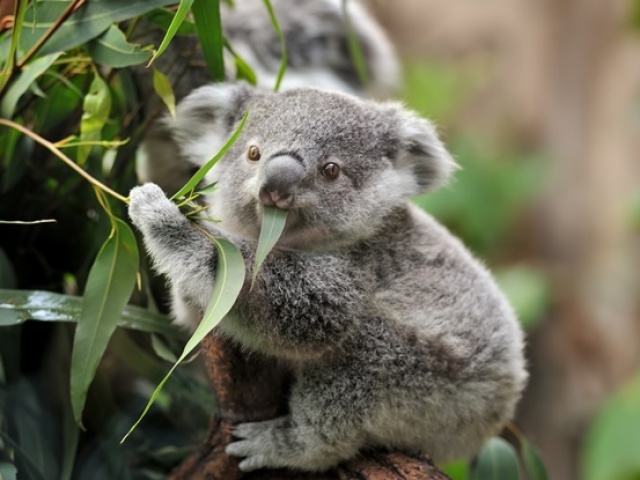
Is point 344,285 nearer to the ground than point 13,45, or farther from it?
nearer to the ground

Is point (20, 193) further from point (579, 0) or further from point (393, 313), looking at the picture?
point (579, 0)

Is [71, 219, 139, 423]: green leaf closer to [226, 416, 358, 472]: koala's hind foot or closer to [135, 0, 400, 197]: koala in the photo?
[226, 416, 358, 472]: koala's hind foot

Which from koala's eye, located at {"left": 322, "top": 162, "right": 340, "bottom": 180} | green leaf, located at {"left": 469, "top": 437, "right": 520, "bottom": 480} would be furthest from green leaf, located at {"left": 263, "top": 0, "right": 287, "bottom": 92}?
green leaf, located at {"left": 469, "top": 437, "right": 520, "bottom": 480}

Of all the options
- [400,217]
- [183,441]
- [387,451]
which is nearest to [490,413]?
[387,451]

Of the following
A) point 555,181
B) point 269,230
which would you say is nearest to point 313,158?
point 269,230

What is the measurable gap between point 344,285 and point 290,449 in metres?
0.48

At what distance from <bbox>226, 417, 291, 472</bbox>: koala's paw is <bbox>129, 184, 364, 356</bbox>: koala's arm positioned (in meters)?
0.26

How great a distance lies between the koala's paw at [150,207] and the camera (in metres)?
2.15

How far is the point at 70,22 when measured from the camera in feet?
7.88

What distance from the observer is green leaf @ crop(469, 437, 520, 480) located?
286 centimetres

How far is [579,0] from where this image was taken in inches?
340

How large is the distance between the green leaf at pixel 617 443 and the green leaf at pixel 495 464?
2651 mm

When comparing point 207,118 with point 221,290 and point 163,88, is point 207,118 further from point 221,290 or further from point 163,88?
point 221,290

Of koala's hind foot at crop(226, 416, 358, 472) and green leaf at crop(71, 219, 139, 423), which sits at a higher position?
green leaf at crop(71, 219, 139, 423)
